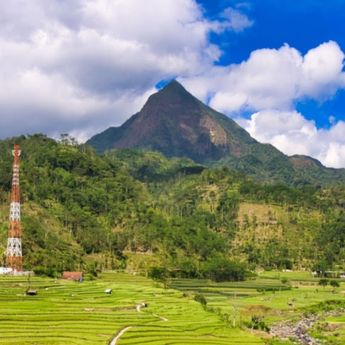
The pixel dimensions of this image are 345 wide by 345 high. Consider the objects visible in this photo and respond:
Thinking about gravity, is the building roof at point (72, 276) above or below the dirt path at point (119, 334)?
above

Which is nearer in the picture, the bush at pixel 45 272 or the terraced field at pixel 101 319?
the terraced field at pixel 101 319

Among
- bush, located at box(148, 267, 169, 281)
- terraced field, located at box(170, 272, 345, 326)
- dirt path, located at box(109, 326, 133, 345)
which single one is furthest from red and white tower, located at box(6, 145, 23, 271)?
dirt path, located at box(109, 326, 133, 345)

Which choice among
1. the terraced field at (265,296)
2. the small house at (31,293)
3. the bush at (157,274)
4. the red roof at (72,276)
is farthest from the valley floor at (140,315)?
the bush at (157,274)

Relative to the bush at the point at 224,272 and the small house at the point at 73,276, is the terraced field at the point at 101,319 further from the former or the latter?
the bush at the point at 224,272

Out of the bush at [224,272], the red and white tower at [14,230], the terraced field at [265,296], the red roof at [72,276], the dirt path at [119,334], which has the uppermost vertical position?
the red and white tower at [14,230]

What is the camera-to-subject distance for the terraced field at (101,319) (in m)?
62.1

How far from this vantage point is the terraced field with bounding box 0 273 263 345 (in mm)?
62062

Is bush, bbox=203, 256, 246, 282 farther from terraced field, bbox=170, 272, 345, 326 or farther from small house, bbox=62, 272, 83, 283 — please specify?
small house, bbox=62, 272, 83, 283

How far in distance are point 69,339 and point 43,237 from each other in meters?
121

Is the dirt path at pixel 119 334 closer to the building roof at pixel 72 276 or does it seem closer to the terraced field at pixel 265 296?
the terraced field at pixel 265 296

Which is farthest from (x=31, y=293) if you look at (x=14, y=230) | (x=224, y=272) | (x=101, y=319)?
(x=224, y=272)

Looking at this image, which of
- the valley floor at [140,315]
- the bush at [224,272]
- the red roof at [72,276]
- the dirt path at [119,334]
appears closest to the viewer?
the dirt path at [119,334]

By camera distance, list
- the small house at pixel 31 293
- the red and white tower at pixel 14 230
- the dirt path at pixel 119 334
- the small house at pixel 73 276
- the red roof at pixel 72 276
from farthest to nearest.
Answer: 1. the red roof at pixel 72 276
2. the small house at pixel 73 276
3. the red and white tower at pixel 14 230
4. the small house at pixel 31 293
5. the dirt path at pixel 119 334

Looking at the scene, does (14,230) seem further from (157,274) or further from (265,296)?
(265,296)
